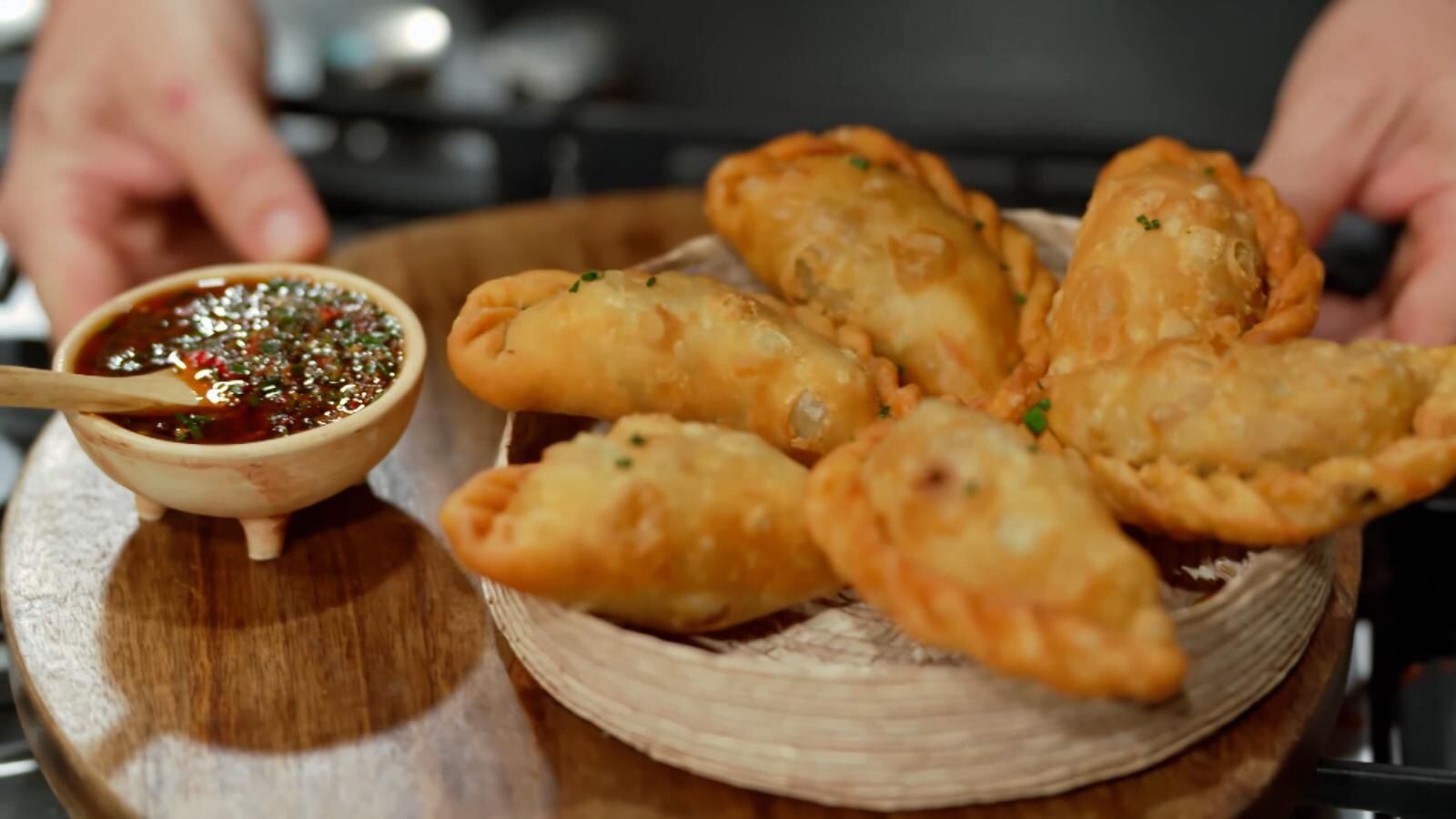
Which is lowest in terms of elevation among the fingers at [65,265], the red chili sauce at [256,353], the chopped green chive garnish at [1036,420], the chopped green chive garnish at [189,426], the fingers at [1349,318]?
the fingers at [65,265]

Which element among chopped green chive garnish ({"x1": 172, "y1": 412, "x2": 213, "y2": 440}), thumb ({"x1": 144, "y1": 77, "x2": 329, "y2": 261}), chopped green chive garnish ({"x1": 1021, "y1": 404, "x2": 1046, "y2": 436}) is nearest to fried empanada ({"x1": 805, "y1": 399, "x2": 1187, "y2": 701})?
chopped green chive garnish ({"x1": 1021, "y1": 404, "x2": 1046, "y2": 436})

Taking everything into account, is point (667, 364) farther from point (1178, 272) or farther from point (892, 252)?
point (1178, 272)

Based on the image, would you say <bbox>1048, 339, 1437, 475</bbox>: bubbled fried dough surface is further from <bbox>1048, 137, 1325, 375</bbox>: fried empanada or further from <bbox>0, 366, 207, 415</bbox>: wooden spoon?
<bbox>0, 366, 207, 415</bbox>: wooden spoon

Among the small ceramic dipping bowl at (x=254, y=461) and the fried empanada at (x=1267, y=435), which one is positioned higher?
the fried empanada at (x=1267, y=435)

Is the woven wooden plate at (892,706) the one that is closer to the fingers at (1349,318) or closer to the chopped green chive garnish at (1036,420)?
the chopped green chive garnish at (1036,420)

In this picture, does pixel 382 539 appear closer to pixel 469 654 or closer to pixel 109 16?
pixel 469 654

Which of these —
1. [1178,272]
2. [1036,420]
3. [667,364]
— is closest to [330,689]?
[667,364]

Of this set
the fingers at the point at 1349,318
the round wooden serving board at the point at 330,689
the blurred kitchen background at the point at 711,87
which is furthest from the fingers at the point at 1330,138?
the round wooden serving board at the point at 330,689
